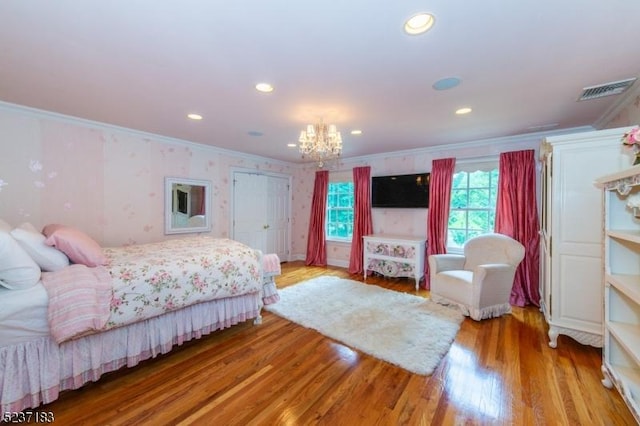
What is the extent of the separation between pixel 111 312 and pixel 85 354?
317mm

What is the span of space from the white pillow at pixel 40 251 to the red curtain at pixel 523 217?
477 centimetres

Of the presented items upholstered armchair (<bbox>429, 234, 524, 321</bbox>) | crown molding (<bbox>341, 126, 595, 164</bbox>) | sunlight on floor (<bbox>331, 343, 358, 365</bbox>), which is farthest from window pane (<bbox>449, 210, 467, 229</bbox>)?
sunlight on floor (<bbox>331, 343, 358, 365</bbox>)

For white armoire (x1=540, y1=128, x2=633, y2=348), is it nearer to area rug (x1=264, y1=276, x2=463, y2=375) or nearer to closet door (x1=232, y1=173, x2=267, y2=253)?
area rug (x1=264, y1=276, x2=463, y2=375)

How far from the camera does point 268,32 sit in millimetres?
1501

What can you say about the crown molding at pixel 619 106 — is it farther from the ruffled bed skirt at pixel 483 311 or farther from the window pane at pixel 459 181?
the ruffled bed skirt at pixel 483 311

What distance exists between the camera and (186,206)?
4113 millimetres

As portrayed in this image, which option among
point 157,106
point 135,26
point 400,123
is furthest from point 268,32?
point 400,123

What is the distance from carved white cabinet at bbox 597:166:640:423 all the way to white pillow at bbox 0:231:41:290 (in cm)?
368

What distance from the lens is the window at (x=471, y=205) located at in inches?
156

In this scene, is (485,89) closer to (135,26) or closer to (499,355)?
(499,355)

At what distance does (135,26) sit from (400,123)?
8.44 ft

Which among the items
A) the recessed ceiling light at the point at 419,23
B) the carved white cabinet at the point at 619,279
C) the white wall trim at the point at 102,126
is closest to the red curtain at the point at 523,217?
the carved white cabinet at the point at 619,279

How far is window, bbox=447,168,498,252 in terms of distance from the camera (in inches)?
156

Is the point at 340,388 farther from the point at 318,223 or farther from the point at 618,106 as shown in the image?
the point at 318,223
